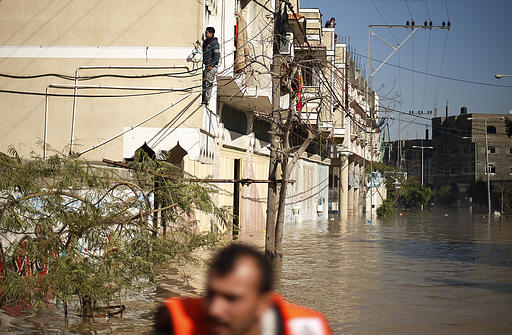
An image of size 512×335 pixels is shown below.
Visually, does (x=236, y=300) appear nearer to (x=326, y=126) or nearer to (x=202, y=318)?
(x=202, y=318)

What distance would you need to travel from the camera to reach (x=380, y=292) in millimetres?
12766

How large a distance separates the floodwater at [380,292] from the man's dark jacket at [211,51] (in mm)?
5354

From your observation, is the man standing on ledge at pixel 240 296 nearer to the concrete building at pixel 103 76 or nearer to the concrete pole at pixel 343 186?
the concrete building at pixel 103 76

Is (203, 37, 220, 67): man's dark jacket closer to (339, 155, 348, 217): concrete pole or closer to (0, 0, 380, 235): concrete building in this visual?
(0, 0, 380, 235): concrete building

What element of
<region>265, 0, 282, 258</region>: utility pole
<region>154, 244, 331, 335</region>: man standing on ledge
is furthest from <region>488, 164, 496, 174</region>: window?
<region>154, 244, 331, 335</region>: man standing on ledge

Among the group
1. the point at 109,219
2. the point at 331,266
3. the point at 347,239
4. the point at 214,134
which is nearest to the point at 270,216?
the point at 331,266

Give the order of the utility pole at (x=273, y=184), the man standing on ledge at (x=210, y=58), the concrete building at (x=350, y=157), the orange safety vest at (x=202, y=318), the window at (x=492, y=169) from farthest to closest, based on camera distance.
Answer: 1. the window at (x=492, y=169)
2. the concrete building at (x=350, y=157)
3. the man standing on ledge at (x=210, y=58)
4. the utility pole at (x=273, y=184)
5. the orange safety vest at (x=202, y=318)

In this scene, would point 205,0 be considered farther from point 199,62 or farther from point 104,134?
point 104,134

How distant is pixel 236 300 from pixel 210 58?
1633 cm

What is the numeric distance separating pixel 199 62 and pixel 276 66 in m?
2.02

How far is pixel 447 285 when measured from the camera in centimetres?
1376

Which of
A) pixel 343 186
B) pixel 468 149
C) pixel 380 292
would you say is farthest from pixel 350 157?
pixel 468 149

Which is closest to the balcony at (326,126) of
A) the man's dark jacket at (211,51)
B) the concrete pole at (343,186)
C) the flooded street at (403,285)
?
the concrete pole at (343,186)

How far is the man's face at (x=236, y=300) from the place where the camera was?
1.76m
